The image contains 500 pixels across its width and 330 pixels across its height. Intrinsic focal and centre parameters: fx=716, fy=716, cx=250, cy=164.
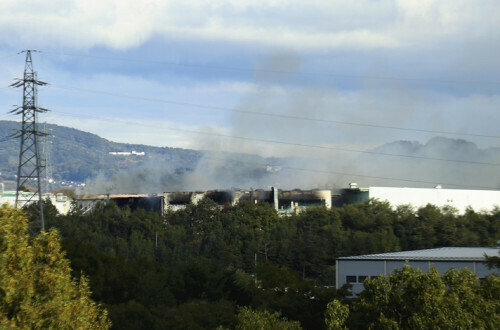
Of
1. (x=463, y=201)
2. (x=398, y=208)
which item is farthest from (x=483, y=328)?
(x=463, y=201)

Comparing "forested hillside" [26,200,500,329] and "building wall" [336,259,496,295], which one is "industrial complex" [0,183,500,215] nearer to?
A: "forested hillside" [26,200,500,329]

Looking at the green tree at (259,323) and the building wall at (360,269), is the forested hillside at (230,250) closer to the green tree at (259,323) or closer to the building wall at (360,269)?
the building wall at (360,269)

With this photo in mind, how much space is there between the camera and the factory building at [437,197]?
12000 cm

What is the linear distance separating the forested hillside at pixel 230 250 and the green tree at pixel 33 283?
70.7ft

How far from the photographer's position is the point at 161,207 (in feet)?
439

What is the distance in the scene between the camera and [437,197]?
12062cm

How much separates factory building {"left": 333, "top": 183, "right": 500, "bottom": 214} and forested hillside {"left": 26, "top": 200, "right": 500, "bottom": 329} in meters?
7.39

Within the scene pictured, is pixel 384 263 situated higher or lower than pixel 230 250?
lower

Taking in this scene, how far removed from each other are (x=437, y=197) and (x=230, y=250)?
44.0m

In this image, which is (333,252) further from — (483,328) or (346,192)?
(483,328)

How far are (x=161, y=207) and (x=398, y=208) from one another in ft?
150

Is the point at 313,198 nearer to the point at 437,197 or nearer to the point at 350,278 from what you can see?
the point at 437,197

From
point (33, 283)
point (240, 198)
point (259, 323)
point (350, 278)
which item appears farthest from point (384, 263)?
point (240, 198)

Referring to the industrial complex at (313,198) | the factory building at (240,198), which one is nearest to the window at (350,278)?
the industrial complex at (313,198)
